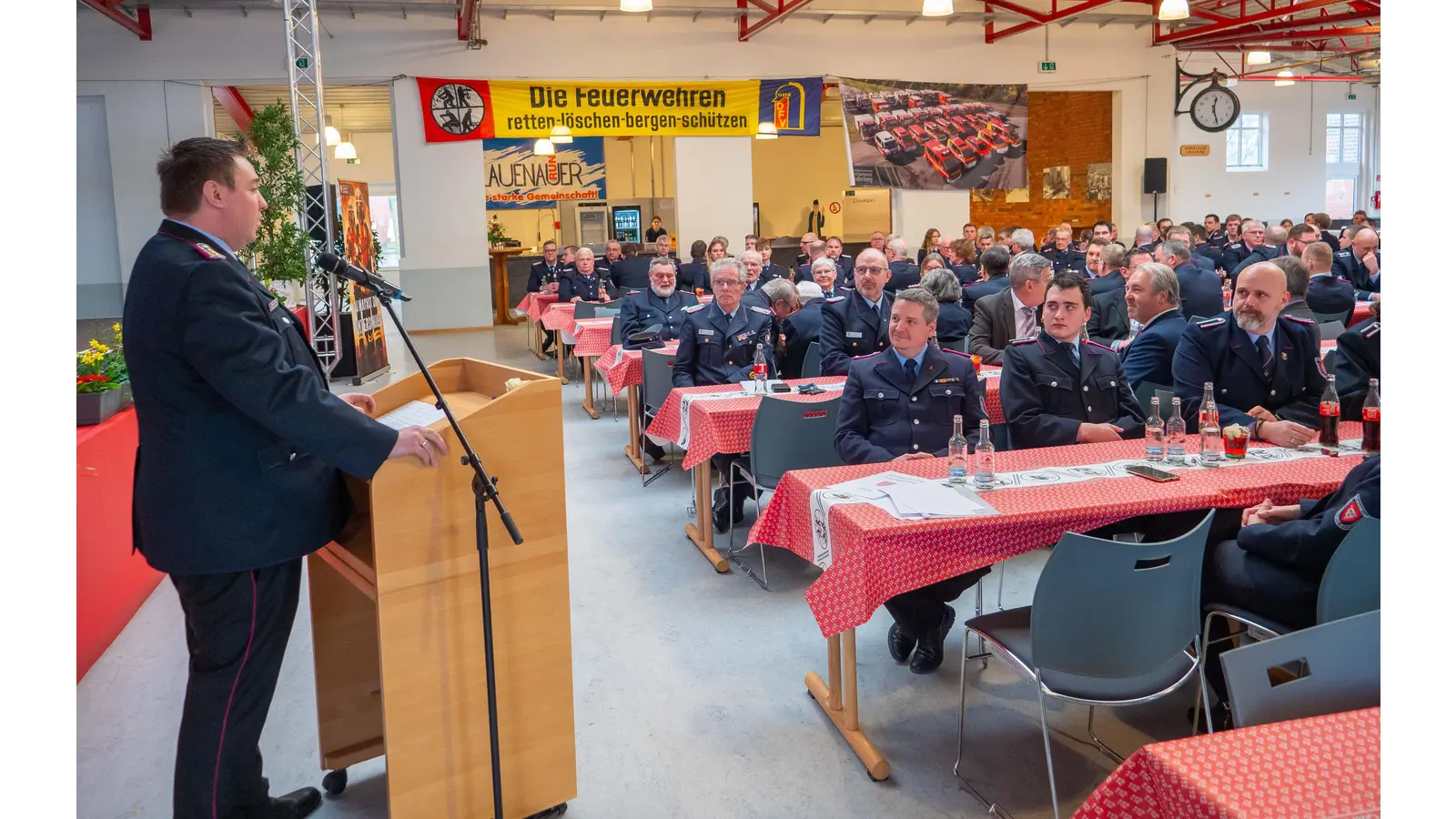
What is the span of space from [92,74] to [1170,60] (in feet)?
51.1

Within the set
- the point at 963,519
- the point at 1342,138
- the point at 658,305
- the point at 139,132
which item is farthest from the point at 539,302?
the point at 1342,138

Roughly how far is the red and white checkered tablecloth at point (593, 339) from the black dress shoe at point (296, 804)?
5.48m

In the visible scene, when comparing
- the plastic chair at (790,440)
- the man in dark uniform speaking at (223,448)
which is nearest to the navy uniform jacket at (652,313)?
the plastic chair at (790,440)

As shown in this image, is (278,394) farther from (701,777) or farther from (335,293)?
(335,293)

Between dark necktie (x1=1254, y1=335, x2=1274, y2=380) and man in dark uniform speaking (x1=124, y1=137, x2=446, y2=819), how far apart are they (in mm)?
3181

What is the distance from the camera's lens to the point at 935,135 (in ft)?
48.3

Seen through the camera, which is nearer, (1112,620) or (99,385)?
(1112,620)

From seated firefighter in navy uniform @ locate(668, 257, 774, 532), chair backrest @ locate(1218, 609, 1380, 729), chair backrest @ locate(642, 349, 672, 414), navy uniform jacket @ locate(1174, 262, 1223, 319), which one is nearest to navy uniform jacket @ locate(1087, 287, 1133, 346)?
navy uniform jacket @ locate(1174, 262, 1223, 319)

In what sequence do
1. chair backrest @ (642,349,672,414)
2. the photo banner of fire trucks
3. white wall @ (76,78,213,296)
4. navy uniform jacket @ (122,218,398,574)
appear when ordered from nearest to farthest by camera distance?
navy uniform jacket @ (122,218,398,574) → chair backrest @ (642,349,672,414) → white wall @ (76,78,213,296) → the photo banner of fire trucks

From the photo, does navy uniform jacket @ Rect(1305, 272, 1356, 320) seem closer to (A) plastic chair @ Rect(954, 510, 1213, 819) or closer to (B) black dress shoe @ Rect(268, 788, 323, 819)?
(A) plastic chair @ Rect(954, 510, 1213, 819)

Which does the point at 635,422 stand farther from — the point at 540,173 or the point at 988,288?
the point at 540,173

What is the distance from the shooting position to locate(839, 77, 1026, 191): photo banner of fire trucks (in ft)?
46.8

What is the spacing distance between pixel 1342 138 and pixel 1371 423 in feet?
63.8

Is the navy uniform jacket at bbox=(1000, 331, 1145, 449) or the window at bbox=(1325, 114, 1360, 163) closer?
the navy uniform jacket at bbox=(1000, 331, 1145, 449)
